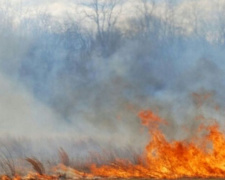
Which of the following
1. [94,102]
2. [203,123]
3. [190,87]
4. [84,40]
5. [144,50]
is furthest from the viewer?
[84,40]

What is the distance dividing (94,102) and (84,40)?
1167 cm

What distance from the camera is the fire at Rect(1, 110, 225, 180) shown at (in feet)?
62.8

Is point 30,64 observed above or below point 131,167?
above

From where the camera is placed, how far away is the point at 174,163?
1941 centimetres

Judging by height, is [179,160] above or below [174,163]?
above

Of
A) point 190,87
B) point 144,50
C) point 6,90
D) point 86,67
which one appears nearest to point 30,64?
point 6,90

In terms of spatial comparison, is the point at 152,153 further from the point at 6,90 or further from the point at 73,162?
the point at 6,90

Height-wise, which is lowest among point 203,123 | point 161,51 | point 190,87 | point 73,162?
point 73,162

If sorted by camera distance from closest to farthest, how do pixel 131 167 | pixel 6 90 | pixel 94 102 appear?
pixel 131 167 → pixel 94 102 → pixel 6 90

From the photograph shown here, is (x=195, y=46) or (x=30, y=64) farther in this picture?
(x=30, y=64)

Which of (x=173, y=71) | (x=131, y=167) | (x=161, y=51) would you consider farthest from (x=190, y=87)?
(x=131, y=167)

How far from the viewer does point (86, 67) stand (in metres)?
28.1

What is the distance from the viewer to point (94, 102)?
90.3 feet

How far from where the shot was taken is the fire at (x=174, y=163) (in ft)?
62.8
